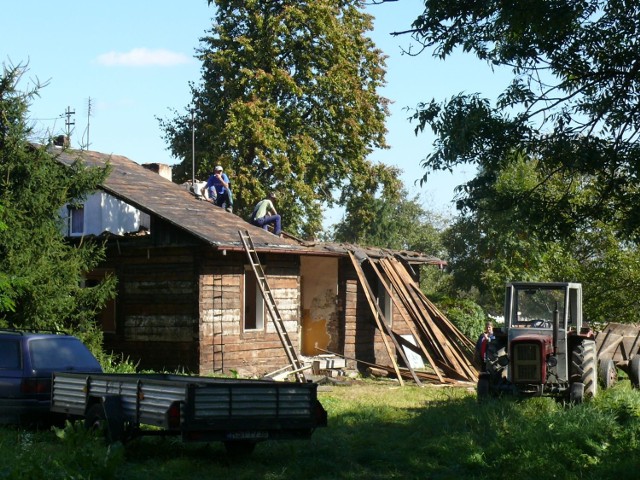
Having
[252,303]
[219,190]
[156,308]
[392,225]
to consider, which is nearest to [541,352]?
[156,308]

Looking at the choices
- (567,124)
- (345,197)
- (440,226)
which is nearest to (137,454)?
(567,124)

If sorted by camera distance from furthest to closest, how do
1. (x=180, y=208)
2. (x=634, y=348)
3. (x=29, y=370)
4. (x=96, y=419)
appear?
(x=180, y=208) < (x=634, y=348) < (x=29, y=370) < (x=96, y=419)

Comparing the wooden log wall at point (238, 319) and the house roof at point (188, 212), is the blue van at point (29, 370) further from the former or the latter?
the wooden log wall at point (238, 319)

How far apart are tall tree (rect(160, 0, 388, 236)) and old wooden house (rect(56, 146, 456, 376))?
444 inches

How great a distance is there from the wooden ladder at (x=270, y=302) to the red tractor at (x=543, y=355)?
483 centimetres

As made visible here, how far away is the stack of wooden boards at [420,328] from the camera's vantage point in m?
23.0

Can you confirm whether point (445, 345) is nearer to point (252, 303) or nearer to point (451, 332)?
point (451, 332)

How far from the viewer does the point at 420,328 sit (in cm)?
2489

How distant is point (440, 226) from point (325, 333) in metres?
49.6

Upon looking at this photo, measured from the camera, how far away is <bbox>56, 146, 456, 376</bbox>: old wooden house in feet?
70.7

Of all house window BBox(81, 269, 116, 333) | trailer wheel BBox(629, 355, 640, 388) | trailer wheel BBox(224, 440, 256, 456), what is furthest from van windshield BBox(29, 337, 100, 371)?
trailer wheel BBox(629, 355, 640, 388)

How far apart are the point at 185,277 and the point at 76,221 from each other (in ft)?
11.9

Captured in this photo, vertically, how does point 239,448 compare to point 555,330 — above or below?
below

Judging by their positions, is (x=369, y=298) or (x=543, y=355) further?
(x=369, y=298)
